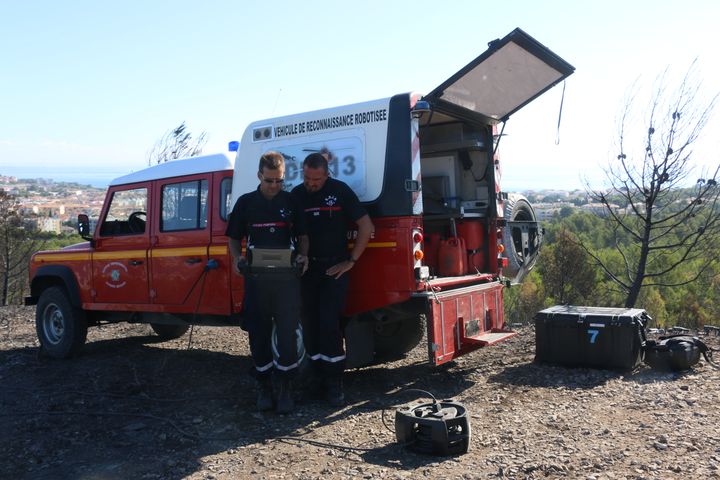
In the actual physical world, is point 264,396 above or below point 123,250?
below

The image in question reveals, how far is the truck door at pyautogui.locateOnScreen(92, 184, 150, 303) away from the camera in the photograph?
7.16 metres

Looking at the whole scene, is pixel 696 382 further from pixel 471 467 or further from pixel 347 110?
pixel 347 110

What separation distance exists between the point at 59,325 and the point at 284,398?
4272mm

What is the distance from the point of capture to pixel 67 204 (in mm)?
9586

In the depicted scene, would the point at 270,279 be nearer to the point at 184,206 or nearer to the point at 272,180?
the point at 272,180

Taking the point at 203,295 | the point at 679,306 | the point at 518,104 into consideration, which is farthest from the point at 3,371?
the point at 679,306

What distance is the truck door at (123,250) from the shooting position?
716 centimetres

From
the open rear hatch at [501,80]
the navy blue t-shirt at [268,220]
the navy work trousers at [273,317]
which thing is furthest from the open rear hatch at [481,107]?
the navy blue t-shirt at [268,220]

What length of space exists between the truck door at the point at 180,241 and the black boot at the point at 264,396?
161 cm

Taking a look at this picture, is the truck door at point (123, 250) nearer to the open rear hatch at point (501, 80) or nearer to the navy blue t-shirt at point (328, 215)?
the navy blue t-shirt at point (328, 215)

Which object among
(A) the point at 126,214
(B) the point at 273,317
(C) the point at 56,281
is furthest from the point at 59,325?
(B) the point at 273,317

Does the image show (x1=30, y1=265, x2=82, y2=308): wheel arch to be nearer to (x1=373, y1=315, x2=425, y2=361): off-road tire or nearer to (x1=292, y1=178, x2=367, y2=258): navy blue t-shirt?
(x1=373, y1=315, x2=425, y2=361): off-road tire

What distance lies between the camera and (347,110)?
5.66 m

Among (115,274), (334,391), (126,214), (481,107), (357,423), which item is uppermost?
(481,107)
